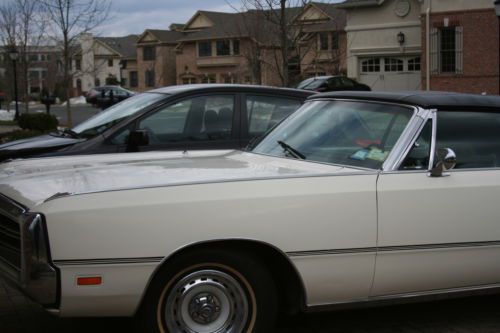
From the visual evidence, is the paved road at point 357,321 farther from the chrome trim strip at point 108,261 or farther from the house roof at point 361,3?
the house roof at point 361,3

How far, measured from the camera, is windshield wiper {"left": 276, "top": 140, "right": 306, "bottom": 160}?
478 centimetres

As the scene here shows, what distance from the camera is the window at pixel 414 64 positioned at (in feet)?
110

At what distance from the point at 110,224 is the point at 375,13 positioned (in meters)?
30.9

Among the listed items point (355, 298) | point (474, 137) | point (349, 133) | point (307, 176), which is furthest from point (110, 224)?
point (474, 137)

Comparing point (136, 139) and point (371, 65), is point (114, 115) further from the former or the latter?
point (371, 65)

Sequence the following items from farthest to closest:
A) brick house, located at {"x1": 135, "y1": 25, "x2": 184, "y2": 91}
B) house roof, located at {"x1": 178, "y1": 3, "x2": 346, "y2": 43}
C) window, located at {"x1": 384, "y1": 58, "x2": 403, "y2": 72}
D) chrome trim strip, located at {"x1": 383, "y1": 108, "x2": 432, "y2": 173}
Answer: brick house, located at {"x1": 135, "y1": 25, "x2": 184, "y2": 91} → house roof, located at {"x1": 178, "y1": 3, "x2": 346, "y2": 43} → window, located at {"x1": 384, "y1": 58, "x2": 403, "y2": 72} → chrome trim strip, located at {"x1": 383, "y1": 108, "x2": 432, "y2": 173}

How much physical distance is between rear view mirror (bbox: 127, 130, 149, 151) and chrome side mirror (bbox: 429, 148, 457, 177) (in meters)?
3.27

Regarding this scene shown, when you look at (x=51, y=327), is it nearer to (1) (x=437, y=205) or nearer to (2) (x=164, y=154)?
(2) (x=164, y=154)

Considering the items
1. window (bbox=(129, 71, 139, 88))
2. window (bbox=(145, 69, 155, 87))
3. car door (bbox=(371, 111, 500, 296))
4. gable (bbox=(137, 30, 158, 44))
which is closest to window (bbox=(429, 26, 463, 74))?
car door (bbox=(371, 111, 500, 296))

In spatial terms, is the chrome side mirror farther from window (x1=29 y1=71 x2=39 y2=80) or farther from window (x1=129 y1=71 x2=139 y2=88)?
window (x1=129 y1=71 x2=139 y2=88)

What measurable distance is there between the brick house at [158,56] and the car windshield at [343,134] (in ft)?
211

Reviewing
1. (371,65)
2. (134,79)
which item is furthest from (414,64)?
(134,79)

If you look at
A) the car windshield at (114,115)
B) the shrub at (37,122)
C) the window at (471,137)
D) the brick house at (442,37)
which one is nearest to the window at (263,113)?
the car windshield at (114,115)

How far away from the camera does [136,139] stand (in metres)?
6.79
